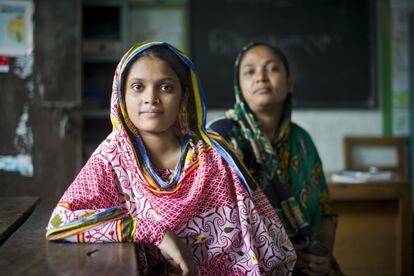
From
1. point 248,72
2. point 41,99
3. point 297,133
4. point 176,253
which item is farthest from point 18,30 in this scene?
point 176,253

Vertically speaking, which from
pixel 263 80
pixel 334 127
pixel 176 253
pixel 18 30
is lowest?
pixel 176 253

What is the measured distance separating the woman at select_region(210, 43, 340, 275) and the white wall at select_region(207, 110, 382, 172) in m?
2.10

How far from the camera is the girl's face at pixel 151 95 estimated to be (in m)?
1.36

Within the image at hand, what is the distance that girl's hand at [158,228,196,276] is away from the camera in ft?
3.93

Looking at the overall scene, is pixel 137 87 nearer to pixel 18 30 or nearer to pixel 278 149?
pixel 278 149

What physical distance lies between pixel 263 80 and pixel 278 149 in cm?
26

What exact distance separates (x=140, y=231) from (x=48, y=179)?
95.6 inches

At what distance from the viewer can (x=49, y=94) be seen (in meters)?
3.42

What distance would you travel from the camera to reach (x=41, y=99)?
3.43 m

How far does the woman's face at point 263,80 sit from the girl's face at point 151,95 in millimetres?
572

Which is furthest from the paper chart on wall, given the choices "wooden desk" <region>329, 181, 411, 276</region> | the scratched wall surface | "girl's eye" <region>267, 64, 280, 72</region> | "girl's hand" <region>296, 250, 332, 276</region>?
"girl's hand" <region>296, 250, 332, 276</region>

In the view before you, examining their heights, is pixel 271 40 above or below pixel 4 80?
above

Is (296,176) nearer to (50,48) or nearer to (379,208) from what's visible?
(379,208)

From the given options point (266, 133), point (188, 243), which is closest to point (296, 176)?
point (266, 133)
